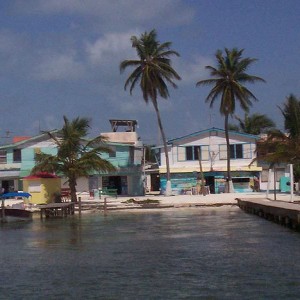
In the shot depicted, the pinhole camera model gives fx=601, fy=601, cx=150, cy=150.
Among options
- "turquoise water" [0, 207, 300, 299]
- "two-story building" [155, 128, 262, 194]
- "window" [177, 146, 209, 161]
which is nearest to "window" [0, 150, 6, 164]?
"two-story building" [155, 128, 262, 194]

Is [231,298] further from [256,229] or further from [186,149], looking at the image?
[186,149]

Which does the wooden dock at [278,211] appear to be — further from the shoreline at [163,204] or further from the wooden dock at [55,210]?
the wooden dock at [55,210]

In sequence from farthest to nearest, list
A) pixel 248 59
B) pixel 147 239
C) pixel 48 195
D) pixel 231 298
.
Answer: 1. pixel 248 59
2. pixel 48 195
3. pixel 147 239
4. pixel 231 298

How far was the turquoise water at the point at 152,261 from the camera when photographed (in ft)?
52.2

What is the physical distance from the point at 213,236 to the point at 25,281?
12.4 meters

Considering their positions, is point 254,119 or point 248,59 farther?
point 254,119

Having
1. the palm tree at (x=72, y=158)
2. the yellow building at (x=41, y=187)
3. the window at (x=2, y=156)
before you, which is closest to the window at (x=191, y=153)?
the palm tree at (x=72, y=158)

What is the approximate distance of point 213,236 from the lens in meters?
28.1

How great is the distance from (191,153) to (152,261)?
142 feet

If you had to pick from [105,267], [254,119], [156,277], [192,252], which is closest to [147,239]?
[192,252]

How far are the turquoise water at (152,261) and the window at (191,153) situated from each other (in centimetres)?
2772

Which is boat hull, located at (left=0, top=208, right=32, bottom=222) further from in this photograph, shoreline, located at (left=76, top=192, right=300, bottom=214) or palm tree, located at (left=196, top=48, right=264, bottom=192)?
palm tree, located at (left=196, top=48, right=264, bottom=192)

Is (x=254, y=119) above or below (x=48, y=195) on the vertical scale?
above

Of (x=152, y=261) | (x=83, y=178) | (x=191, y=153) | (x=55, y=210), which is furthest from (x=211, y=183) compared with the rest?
(x=152, y=261)
